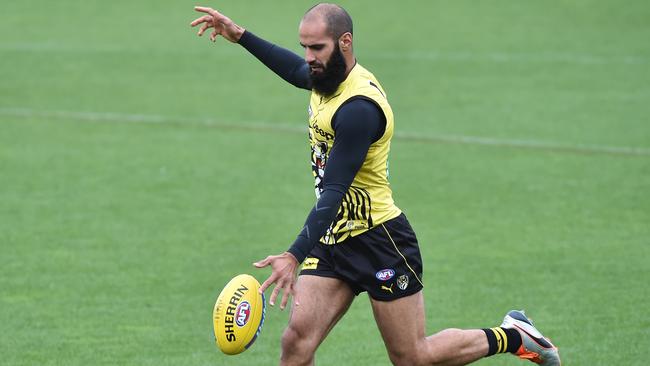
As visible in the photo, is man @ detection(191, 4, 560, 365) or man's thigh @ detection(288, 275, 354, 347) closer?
man @ detection(191, 4, 560, 365)

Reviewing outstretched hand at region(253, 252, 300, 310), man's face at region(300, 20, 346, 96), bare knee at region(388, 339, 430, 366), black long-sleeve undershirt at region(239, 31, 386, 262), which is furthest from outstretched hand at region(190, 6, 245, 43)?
bare knee at region(388, 339, 430, 366)

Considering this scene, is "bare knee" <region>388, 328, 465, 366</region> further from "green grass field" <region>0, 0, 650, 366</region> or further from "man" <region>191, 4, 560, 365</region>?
"green grass field" <region>0, 0, 650, 366</region>

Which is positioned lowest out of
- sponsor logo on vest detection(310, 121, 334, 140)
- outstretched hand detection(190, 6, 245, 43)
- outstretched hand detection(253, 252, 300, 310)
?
outstretched hand detection(253, 252, 300, 310)

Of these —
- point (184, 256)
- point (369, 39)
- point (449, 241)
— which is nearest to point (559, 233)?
point (449, 241)

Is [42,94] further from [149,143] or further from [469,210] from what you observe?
[469,210]

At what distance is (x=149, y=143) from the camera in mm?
17344

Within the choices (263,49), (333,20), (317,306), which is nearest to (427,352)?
(317,306)

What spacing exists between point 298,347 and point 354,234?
2.58ft

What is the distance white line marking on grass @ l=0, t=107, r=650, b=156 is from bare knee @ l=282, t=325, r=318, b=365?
10.2 metres

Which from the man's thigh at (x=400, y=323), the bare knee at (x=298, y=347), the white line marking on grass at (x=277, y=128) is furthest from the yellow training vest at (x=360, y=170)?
the white line marking on grass at (x=277, y=128)

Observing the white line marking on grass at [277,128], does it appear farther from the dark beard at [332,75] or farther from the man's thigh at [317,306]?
the dark beard at [332,75]

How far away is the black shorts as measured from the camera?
731cm

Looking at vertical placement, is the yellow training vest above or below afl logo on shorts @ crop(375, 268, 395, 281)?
above

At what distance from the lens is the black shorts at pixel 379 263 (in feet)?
24.0
